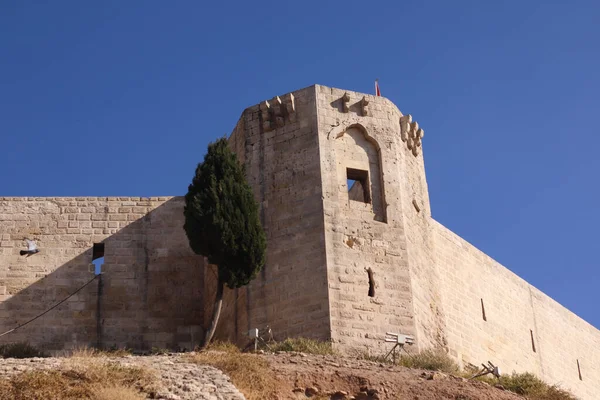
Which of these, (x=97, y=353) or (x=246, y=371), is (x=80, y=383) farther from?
(x=97, y=353)

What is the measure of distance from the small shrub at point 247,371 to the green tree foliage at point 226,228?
2.29 m

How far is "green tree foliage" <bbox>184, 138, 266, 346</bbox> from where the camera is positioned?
22859 mm

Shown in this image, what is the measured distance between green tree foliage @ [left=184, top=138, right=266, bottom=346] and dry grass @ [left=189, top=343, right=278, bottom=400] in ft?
7.35

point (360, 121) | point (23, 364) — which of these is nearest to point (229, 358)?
point (23, 364)

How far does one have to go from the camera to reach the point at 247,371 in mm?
19656

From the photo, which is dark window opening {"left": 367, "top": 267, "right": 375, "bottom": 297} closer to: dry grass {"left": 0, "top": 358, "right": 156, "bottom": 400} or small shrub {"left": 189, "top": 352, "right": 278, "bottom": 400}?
small shrub {"left": 189, "top": 352, "right": 278, "bottom": 400}

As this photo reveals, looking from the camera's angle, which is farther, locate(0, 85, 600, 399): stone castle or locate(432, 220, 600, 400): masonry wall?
locate(432, 220, 600, 400): masonry wall

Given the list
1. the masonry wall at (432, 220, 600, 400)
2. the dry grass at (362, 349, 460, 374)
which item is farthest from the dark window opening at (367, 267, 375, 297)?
the masonry wall at (432, 220, 600, 400)

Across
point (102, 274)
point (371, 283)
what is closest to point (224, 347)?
point (371, 283)

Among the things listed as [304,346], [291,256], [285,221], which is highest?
[285,221]

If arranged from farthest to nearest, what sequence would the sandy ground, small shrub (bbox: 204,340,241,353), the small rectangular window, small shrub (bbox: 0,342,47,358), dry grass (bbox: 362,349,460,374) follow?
the small rectangular window
small shrub (bbox: 0,342,47,358)
dry grass (bbox: 362,349,460,374)
small shrub (bbox: 204,340,241,353)
the sandy ground

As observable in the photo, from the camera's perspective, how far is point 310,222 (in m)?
23.7

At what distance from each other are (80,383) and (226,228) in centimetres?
529

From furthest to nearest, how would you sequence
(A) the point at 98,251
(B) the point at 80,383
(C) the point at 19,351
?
(A) the point at 98,251, (C) the point at 19,351, (B) the point at 80,383
